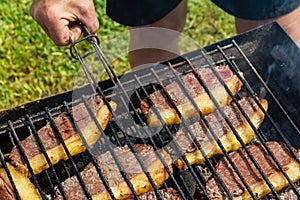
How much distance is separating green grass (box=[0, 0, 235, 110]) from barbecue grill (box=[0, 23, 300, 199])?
1.87 m

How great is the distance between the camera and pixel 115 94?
2.84 m

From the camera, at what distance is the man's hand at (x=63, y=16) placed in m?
2.69

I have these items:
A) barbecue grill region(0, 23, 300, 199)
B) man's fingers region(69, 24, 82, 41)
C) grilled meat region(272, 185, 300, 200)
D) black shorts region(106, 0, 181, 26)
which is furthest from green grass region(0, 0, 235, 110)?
grilled meat region(272, 185, 300, 200)

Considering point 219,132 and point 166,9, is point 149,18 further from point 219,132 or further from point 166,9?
point 219,132

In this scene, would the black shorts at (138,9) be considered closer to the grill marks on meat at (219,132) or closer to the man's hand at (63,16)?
the man's hand at (63,16)

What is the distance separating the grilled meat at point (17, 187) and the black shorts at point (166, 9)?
191cm

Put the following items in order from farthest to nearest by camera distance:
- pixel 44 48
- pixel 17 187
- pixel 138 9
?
pixel 44 48, pixel 138 9, pixel 17 187

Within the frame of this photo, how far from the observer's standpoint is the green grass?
188 inches

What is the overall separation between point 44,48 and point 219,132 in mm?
3032

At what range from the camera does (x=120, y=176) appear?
248cm

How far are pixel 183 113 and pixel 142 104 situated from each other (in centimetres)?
26

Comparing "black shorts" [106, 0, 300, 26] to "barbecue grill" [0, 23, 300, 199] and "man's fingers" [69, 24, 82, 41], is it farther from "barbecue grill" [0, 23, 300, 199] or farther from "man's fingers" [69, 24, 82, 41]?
"man's fingers" [69, 24, 82, 41]

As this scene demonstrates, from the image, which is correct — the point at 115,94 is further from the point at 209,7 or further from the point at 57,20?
the point at 209,7

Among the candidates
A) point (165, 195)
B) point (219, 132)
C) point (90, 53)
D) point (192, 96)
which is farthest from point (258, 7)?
point (165, 195)
